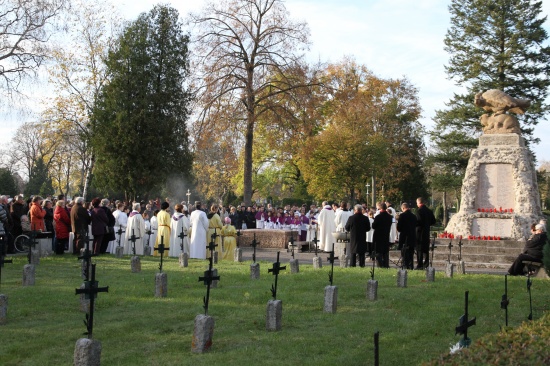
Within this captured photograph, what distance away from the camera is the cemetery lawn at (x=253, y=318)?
8.20 meters

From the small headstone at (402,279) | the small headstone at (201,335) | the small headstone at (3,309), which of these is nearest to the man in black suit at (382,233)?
the small headstone at (402,279)

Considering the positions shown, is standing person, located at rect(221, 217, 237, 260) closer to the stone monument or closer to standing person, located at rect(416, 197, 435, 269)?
standing person, located at rect(416, 197, 435, 269)

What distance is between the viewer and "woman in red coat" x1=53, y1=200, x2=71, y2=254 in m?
21.1

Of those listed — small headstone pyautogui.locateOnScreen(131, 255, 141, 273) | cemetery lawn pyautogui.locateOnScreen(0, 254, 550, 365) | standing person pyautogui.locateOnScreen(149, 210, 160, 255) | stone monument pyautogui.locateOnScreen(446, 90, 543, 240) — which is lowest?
cemetery lawn pyautogui.locateOnScreen(0, 254, 550, 365)

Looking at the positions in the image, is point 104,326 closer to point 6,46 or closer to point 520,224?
point 520,224

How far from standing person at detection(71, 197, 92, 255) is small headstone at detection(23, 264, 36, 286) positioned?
670cm

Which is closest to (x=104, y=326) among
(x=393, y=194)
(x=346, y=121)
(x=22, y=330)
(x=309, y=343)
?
(x=22, y=330)

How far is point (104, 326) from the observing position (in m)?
9.73

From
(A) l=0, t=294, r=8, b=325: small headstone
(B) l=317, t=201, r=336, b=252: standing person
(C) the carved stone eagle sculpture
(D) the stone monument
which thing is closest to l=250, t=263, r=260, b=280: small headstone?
(A) l=0, t=294, r=8, b=325: small headstone

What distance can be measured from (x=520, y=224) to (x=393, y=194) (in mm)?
34232

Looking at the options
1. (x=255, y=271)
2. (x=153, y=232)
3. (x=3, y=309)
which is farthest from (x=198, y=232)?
(x=3, y=309)

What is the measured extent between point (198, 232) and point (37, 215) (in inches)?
209

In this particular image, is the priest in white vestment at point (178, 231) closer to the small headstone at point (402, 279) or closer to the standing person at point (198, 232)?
the standing person at point (198, 232)

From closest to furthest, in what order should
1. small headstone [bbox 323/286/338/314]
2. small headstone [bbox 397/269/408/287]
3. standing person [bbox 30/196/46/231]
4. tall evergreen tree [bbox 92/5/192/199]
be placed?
small headstone [bbox 323/286/338/314], small headstone [bbox 397/269/408/287], standing person [bbox 30/196/46/231], tall evergreen tree [bbox 92/5/192/199]
